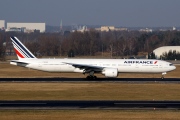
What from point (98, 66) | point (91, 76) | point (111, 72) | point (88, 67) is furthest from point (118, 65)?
point (88, 67)

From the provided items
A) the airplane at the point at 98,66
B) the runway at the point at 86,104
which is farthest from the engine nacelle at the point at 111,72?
the runway at the point at 86,104

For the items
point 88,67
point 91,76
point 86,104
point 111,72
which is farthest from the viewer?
point 91,76

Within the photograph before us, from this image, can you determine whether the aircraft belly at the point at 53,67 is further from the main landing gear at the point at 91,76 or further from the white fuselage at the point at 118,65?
the main landing gear at the point at 91,76

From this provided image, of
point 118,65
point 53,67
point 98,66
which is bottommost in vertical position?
point 53,67

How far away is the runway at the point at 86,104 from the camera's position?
38.7 m

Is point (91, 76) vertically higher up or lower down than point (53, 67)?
lower down

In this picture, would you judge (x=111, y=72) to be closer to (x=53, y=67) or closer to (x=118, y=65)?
(x=118, y=65)

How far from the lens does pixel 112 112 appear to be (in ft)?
118

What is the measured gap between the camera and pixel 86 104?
40.6 m

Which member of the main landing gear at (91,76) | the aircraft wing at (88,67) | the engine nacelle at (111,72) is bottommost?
the main landing gear at (91,76)

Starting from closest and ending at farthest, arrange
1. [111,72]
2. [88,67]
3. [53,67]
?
[111,72] < [88,67] < [53,67]

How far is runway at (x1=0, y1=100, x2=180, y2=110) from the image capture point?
38678 mm

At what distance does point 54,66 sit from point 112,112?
3178 cm

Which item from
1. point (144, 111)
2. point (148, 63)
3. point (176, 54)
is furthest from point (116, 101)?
point (176, 54)
